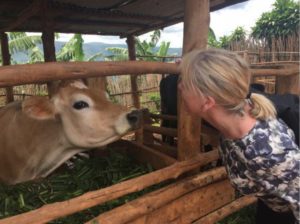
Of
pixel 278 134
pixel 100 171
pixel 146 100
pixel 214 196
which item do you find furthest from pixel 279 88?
pixel 146 100

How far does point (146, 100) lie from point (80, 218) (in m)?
10.2

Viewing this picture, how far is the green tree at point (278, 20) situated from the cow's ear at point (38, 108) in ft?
52.1

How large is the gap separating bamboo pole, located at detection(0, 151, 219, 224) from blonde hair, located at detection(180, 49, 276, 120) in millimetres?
892

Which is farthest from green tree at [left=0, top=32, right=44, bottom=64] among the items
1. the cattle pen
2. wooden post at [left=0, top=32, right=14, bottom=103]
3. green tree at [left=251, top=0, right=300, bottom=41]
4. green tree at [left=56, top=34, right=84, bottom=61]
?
the cattle pen

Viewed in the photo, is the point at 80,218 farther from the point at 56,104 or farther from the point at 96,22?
the point at 96,22

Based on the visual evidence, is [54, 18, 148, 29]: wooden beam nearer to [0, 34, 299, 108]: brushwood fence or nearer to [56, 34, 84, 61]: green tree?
[0, 34, 299, 108]: brushwood fence

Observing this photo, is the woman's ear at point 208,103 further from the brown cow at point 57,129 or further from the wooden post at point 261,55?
the wooden post at point 261,55

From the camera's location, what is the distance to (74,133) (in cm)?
300

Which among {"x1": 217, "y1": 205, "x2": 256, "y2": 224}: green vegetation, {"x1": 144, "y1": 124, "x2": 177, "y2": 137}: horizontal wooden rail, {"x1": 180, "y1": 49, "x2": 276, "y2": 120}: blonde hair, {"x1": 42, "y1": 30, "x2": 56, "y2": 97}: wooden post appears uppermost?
{"x1": 42, "y1": 30, "x2": 56, "y2": 97}: wooden post

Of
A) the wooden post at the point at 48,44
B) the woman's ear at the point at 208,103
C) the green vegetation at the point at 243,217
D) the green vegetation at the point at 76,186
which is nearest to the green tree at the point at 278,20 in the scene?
the wooden post at the point at 48,44

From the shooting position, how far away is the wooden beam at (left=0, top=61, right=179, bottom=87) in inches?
63.2

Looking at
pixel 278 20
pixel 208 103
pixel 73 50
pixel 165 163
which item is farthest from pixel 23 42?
pixel 208 103

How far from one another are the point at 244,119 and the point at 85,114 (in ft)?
5.23

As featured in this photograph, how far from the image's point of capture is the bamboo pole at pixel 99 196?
179cm
